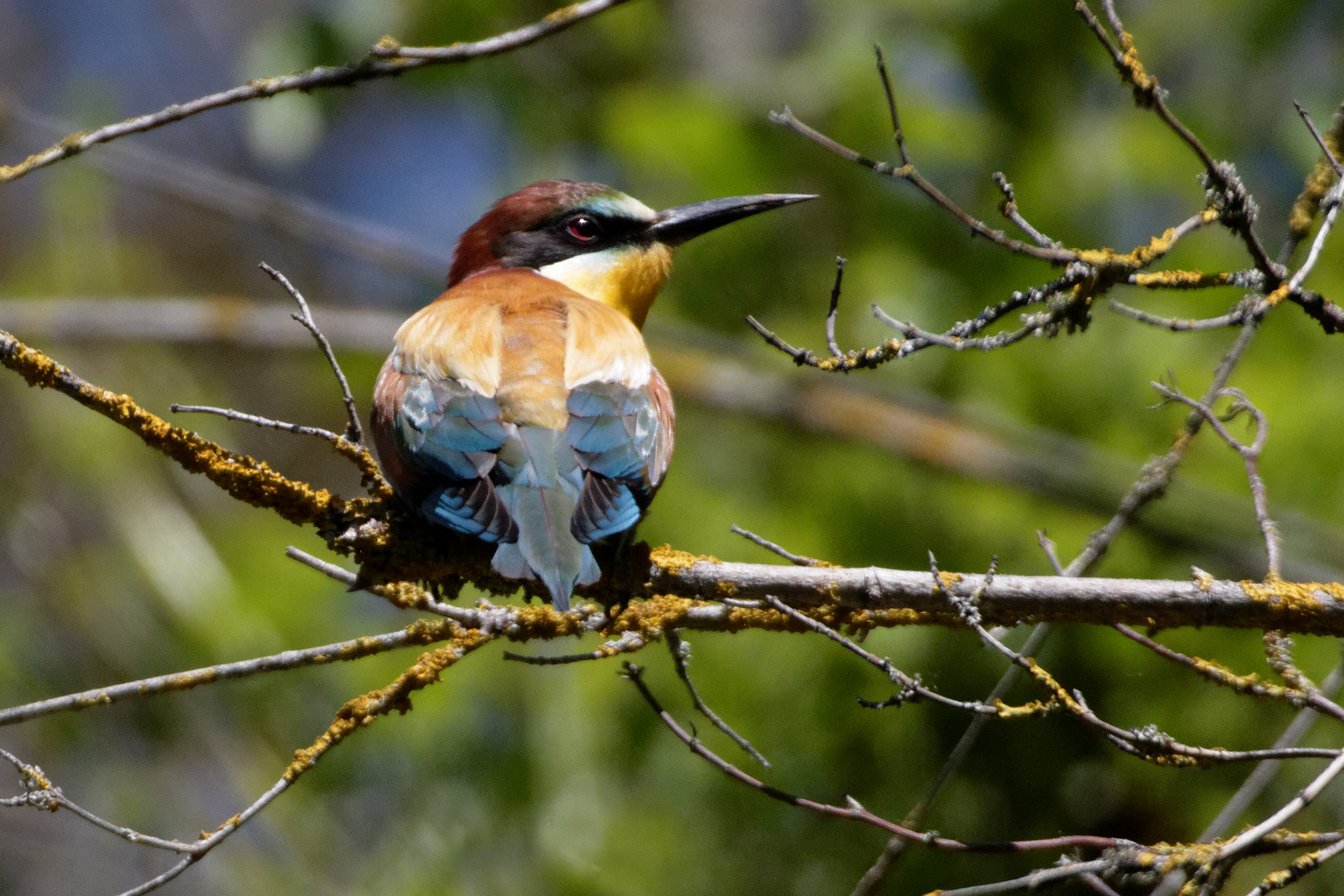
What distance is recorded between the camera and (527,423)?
250 centimetres

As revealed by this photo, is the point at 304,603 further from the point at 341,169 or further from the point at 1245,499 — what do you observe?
the point at 341,169

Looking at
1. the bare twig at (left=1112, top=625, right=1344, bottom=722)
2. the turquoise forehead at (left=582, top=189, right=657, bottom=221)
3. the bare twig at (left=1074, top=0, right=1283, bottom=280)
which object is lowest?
the bare twig at (left=1112, top=625, right=1344, bottom=722)

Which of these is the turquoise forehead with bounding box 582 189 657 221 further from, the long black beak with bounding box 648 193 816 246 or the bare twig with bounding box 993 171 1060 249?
the bare twig with bounding box 993 171 1060 249

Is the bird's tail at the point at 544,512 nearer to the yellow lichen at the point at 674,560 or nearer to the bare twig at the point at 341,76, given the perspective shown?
the yellow lichen at the point at 674,560

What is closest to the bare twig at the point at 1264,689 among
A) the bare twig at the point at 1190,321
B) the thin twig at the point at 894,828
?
the thin twig at the point at 894,828

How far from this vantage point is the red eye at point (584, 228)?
12.4 feet

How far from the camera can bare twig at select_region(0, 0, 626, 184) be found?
6.08 feet

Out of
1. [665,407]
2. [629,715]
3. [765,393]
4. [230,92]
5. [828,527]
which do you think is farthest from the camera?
[765,393]

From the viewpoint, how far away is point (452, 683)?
4.56 m

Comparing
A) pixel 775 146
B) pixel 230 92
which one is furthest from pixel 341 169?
pixel 230 92

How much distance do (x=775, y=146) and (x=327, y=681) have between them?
2.99 metres

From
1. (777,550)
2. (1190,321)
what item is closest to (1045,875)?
(777,550)

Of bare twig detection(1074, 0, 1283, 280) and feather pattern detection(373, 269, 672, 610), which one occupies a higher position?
bare twig detection(1074, 0, 1283, 280)

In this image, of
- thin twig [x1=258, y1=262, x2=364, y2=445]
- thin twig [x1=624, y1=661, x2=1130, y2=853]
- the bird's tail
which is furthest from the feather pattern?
thin twig [x1=624, y1=661, x2=1130, y2=853]
